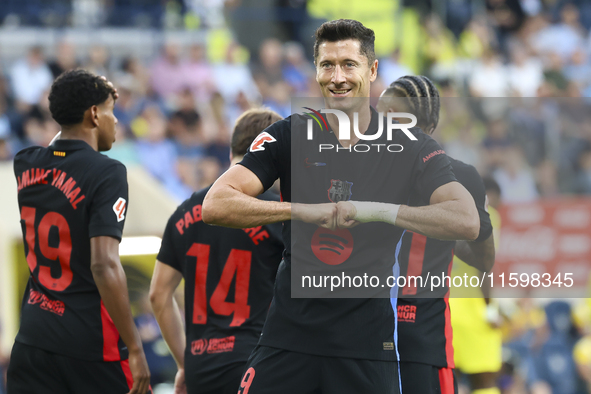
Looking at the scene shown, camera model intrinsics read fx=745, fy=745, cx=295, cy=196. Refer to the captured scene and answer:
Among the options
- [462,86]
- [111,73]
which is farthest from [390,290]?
[462,86]

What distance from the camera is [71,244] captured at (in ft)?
12.8

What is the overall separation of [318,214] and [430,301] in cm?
127

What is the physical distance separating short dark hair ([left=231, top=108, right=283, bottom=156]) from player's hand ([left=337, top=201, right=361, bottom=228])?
1.33 meters

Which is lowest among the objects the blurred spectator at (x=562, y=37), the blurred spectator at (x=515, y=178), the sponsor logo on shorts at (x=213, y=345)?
the sponsor logo on shorts at (x=213, y=345)

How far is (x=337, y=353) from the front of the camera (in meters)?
3.23

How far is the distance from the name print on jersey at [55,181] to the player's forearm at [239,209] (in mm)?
998

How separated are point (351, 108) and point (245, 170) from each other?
22.7 inches

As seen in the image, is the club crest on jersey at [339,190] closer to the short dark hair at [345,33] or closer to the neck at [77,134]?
the short dark hair at [345,33]

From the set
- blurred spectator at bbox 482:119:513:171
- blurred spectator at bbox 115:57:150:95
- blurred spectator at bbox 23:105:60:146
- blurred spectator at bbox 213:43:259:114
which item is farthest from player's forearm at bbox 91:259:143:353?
blurred spectator at bbox 213:43:259:114

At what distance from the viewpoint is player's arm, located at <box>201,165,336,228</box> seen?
3152 mm

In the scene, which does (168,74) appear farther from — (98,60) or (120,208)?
(120,208)

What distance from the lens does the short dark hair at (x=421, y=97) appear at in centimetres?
448

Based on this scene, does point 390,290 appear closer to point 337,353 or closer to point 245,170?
point 337,353

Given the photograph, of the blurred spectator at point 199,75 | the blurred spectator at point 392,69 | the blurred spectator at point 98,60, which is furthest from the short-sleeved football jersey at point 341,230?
the blurred spectator at point 392,69
